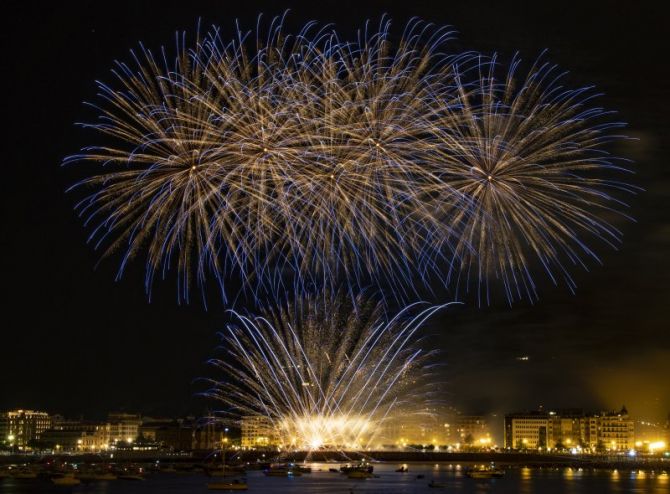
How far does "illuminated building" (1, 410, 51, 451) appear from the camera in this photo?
579ft

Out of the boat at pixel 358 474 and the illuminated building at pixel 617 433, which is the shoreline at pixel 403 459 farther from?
the illuminated building at pixel 617 433

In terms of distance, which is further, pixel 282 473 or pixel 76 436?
pixel 76 436

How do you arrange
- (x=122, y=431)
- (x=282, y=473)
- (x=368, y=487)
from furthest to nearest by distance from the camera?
1. (x=122, y=431)
2. (x=282, y=473)
3. (x=368, y=487)

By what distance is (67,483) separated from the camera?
67312mm

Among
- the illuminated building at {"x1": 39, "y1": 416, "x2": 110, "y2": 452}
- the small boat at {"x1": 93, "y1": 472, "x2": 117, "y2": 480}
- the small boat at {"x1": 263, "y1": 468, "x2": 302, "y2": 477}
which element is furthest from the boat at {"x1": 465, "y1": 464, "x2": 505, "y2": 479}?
the illuminated building at {"x1": 39, "y1": 416, "x2": 110, "y2": 452}

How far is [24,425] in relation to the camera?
589ft

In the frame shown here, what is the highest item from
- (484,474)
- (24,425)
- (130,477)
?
(24,425)

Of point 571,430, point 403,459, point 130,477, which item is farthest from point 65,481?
point 571,430

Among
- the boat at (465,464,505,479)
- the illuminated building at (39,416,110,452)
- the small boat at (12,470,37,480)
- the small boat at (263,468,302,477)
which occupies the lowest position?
the boat at (465,464,505,479)

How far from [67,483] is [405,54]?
5221cm

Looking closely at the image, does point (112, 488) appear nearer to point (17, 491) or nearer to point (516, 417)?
point (17, 491)

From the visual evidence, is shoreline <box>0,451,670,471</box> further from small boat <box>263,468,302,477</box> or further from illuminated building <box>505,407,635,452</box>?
illuminated building <box>505,407,635,452</box>

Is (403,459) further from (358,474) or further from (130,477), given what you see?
(130,477)

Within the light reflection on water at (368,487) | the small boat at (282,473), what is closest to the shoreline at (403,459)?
the small boat at (282,473)
